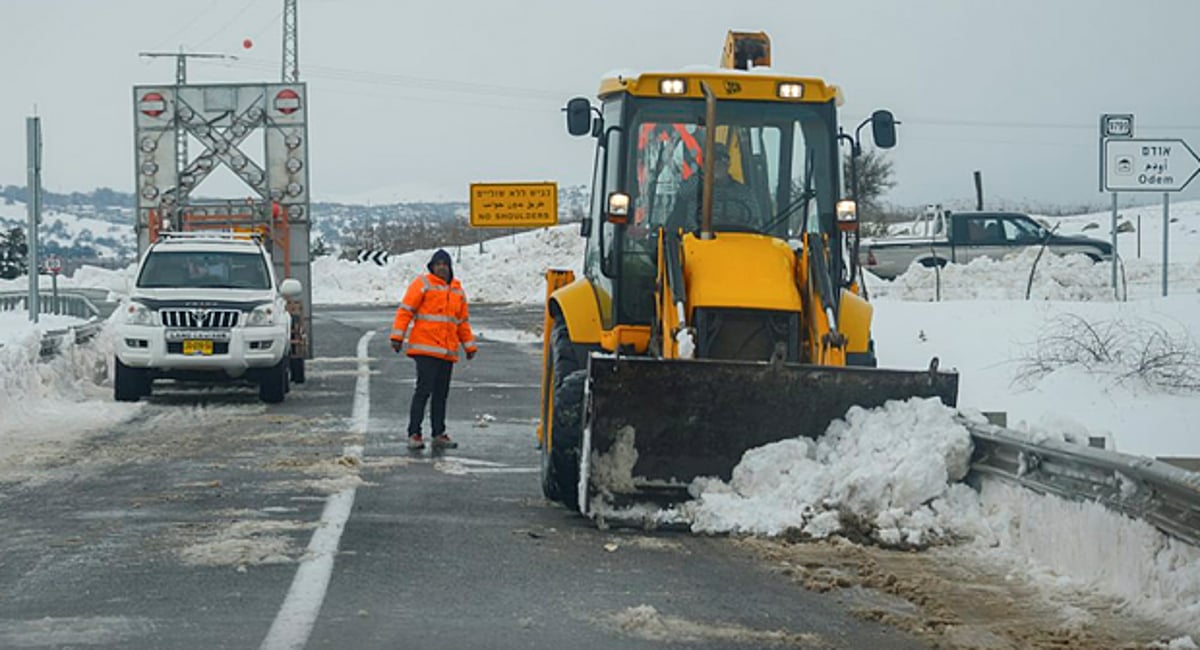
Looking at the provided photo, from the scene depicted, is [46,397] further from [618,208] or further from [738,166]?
[738,166]

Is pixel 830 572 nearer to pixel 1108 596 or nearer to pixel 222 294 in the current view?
pixel 1108 596

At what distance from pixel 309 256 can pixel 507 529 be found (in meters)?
15.8

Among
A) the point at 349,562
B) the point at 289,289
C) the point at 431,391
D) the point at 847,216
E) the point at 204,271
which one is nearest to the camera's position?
the point at 349,562

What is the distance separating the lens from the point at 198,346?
60.4 ft

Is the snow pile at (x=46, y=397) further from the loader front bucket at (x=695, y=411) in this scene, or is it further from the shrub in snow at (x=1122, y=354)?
the shrub in snow at (x=1122, y=354)

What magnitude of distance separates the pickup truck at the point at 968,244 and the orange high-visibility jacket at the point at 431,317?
22504 mm

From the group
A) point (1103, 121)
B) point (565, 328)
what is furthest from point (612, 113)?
point (1103, 121)

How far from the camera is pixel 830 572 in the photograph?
8.38 meters

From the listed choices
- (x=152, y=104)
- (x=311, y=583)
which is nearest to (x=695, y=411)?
(x=311, y=583)

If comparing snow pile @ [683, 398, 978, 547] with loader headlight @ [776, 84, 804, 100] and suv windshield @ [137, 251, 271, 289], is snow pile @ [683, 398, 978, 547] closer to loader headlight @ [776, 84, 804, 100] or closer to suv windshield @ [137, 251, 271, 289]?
loader headlight @ [776, 84, 804, 100]

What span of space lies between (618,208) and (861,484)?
2566mm

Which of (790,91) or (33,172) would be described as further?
(33,172)

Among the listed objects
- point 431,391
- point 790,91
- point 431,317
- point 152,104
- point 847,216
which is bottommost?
point 431,391

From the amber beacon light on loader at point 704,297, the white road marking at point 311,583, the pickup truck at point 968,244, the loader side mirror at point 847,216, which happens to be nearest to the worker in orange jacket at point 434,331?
the amber beacon light on loader at point 704,297
